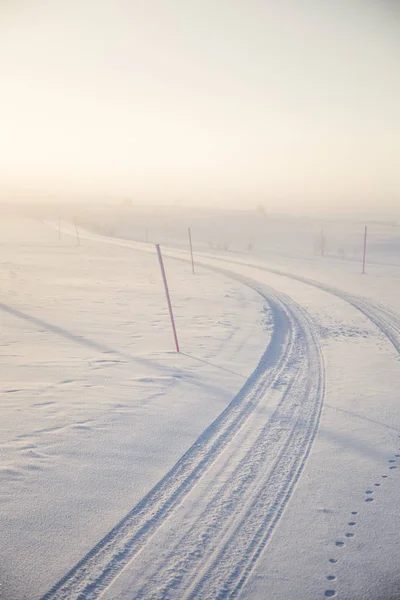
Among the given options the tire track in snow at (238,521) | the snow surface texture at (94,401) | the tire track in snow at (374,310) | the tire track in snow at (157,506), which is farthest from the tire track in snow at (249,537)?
the tire track in snow at (374,310)

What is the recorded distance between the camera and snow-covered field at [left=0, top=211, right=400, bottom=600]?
429cm

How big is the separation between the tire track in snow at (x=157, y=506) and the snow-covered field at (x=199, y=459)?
2cm

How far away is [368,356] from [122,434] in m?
6.97

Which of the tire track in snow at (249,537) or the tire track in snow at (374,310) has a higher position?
the tire track in snow at (374,310)

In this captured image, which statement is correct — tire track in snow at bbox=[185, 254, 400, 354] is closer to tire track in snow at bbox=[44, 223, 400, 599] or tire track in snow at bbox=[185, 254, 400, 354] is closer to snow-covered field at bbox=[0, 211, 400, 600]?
snow-covered field at bbox=[0, 211, 400, 600]

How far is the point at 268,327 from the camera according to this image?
46.2ft

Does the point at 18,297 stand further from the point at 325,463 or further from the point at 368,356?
the point at 325,463

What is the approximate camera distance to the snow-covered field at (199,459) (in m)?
4.29

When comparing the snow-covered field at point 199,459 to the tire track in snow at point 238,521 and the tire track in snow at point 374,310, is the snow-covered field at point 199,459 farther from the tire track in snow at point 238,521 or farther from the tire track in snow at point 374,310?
the tire track in snow at point 374,310

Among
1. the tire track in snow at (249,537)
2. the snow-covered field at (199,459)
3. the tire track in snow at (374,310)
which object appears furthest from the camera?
the tire track in snow at (374,310)

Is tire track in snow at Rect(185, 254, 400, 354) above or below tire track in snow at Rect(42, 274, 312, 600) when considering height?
above

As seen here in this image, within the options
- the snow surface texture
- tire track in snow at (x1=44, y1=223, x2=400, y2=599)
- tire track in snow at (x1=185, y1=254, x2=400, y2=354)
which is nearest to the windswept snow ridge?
tire track in snow at (x1=44, y1=223, x2=400, y2=599)

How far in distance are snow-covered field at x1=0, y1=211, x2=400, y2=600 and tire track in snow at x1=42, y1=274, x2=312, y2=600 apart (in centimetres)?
2

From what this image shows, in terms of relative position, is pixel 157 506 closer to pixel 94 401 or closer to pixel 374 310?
pixel 94 401
